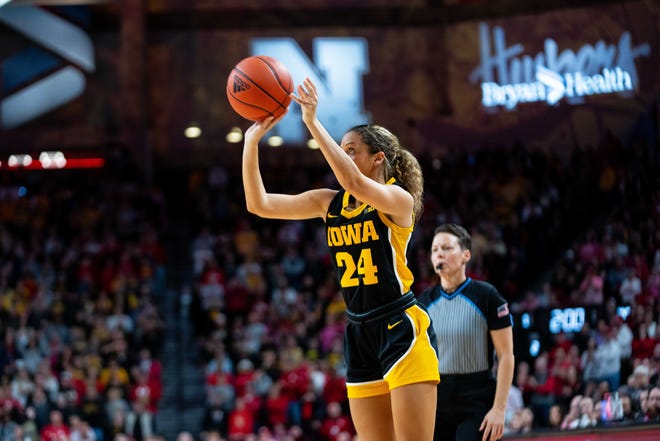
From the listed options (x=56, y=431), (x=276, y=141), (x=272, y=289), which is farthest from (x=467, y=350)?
(x=276, y=141)

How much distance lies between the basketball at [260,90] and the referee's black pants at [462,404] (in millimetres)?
1877

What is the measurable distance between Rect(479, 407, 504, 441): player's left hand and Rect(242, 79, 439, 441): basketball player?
32.7 inches

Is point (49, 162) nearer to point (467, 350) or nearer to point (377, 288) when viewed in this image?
point (467, 350)

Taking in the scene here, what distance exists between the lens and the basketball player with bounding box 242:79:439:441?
14.7 feet

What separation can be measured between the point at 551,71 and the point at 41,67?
1050cm

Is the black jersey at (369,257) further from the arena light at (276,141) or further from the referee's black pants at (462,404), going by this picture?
the arena light at (276,141)

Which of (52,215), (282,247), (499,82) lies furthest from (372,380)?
(499,82)

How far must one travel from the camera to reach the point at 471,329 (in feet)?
18.1

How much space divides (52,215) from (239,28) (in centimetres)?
583

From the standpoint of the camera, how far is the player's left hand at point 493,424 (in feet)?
17.4

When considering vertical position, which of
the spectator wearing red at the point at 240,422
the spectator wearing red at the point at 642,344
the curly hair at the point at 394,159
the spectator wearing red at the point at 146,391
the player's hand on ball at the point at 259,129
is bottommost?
the spectator wearing red at the point at 240,422

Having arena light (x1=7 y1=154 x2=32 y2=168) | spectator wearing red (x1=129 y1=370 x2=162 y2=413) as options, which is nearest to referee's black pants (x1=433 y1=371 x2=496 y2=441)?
spectator wearing red (x1=129 y1=370 x2=162 y2=413)

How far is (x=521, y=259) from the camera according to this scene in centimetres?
1670

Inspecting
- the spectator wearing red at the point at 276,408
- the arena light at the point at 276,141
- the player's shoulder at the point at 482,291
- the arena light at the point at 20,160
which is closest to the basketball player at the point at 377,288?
the player's shoulder at the point at 482,291
